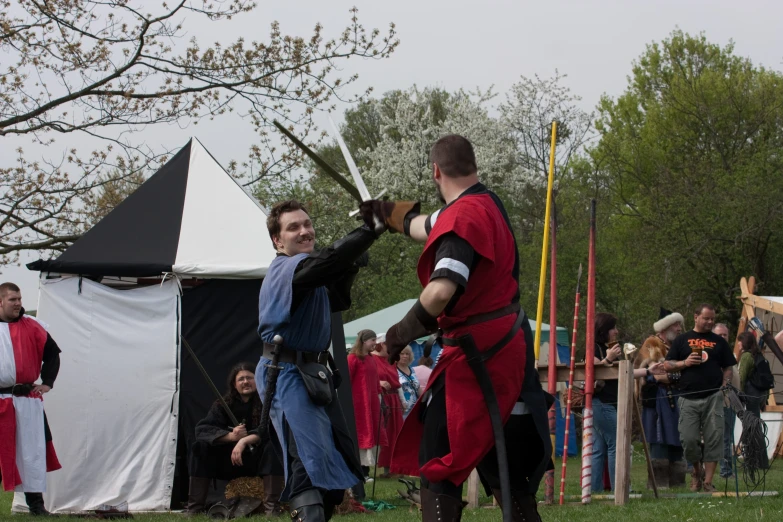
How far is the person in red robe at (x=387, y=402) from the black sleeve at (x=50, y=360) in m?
4.15

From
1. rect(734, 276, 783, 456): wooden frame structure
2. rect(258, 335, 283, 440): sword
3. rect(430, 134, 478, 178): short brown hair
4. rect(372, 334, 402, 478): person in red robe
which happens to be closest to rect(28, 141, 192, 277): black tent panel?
rect(372, 334, 402, 478): person in red robe

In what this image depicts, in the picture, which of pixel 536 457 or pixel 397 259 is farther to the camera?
pixel 397 259

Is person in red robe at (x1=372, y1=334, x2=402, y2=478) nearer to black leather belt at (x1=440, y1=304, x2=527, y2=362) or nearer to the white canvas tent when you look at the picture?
the white canvas tent

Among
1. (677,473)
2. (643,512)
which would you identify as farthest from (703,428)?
(643,512)

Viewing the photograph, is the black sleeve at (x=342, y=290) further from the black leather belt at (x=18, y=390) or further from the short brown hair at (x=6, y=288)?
the short brown hair at (x=6, y=288)

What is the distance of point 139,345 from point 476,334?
5.18 meters

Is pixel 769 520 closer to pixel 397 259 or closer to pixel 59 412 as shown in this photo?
pixel 59 412

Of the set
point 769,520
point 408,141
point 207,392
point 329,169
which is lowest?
point 769,520

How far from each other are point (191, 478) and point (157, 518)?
1.30 feet

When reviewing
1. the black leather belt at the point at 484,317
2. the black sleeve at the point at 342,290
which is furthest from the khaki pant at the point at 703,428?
the black leather belt at the point at 484,317

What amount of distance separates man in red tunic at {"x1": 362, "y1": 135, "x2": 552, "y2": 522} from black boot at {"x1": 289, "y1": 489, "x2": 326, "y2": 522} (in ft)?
1.45

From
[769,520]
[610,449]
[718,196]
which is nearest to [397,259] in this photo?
[718,196]

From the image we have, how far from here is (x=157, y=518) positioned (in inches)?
298

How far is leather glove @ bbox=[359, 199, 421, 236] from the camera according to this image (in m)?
4.08
